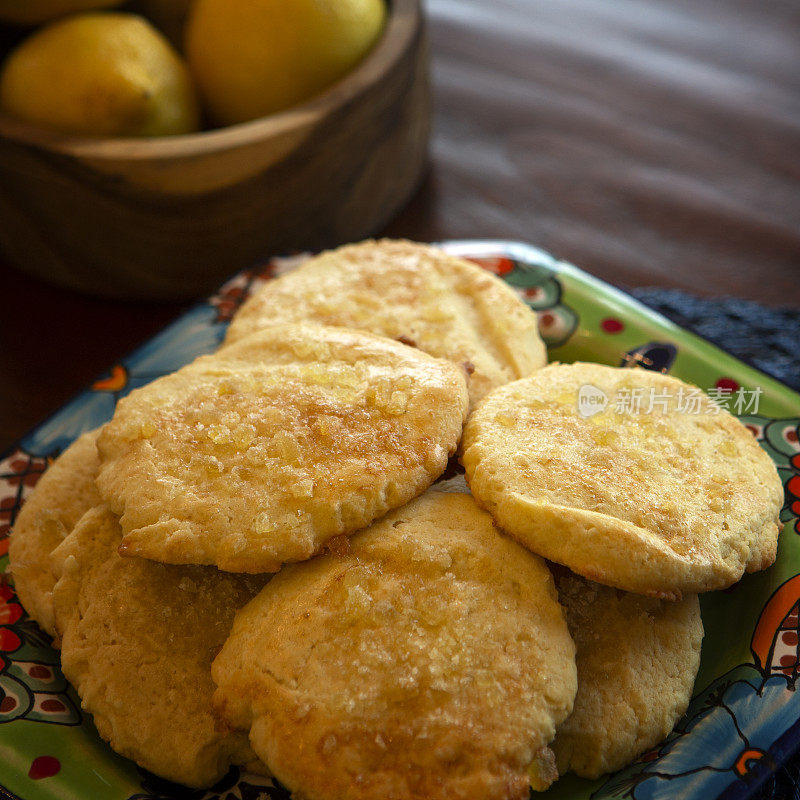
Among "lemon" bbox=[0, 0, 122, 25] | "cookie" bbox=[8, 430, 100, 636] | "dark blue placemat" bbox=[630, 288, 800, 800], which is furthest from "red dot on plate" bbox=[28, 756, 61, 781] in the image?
"lemon" bbox=[0, 0, 122, 25]

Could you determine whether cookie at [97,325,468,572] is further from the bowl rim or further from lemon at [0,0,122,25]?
lemon at [0,0,122,25]

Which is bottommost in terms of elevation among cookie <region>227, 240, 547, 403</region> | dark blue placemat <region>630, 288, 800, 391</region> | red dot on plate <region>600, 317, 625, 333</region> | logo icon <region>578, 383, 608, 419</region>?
dark blue placemat <region>630, 288, 800, 391</region>

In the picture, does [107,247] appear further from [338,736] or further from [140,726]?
[338,736]

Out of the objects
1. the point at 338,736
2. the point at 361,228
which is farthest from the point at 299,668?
the point at 361,228

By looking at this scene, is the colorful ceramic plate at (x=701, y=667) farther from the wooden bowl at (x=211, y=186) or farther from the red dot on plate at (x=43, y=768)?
the wooden bowl at (x=211, y=186)

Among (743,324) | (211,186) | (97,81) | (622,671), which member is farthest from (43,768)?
(743,324)

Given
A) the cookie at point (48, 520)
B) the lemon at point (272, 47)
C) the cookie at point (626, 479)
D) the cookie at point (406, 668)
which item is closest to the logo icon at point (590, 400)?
the cookie at point (626, 479)
